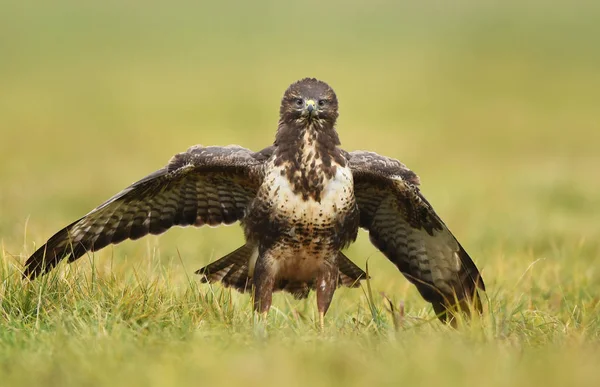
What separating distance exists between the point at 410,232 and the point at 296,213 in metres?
1.01

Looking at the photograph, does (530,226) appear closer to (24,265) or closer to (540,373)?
(24,265)

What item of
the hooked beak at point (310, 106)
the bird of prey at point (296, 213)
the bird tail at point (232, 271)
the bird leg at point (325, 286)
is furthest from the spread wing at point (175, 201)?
the bird leg at point (325, 286)

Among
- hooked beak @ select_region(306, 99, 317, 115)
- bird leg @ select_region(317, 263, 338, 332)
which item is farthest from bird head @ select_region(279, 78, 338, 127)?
bird leg @ select_region(317, 263, 338, 332)

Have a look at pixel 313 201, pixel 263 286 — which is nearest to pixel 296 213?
pixel 313 201

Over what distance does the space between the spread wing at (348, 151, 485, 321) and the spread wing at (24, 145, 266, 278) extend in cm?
71

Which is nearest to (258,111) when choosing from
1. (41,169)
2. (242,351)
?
(41,169)

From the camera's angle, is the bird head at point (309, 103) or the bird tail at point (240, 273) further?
the bird tail at point (240, 273)

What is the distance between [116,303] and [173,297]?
1.08 feet

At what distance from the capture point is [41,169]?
1684 centimetres

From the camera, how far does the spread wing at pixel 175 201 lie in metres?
6.05

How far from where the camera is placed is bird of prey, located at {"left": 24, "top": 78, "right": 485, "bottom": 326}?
593cm

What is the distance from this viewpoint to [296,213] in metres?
5.89

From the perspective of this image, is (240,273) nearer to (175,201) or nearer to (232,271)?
(232,271)

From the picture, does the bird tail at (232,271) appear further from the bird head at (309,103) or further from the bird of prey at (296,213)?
the bird head at (309,103)
